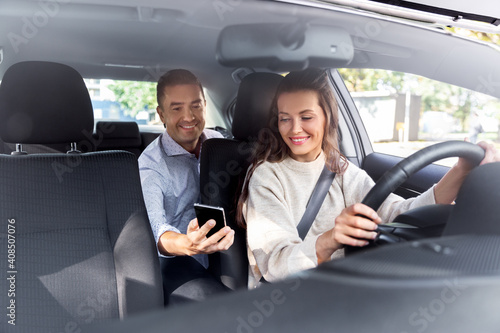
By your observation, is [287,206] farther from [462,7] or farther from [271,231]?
[462,7]

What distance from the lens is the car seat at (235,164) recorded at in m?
1.63

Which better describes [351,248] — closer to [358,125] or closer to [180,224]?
[180,224]

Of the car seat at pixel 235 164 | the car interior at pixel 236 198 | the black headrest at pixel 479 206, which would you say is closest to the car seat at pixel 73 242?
the car interior at pixel 236 198

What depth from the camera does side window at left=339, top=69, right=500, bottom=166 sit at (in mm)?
1342

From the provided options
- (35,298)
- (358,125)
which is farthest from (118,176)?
(358,125)

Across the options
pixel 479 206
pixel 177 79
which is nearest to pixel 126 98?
pixel 177 79

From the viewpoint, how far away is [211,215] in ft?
4.36

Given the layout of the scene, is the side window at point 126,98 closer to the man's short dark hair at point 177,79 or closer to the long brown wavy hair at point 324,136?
the man's short dark hair at point 177,79

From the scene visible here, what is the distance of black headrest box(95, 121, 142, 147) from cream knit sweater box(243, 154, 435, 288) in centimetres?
222

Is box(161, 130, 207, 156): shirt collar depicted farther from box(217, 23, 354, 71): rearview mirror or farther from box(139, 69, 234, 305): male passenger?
box(217, 23, 354, 71): rearview mirror

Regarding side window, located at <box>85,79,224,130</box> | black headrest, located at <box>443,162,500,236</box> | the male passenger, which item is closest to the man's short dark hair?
the male passenger

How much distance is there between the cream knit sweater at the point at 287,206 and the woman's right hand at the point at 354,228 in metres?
0.15

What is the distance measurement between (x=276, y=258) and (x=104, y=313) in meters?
0.50

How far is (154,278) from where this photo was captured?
1.43 metres
